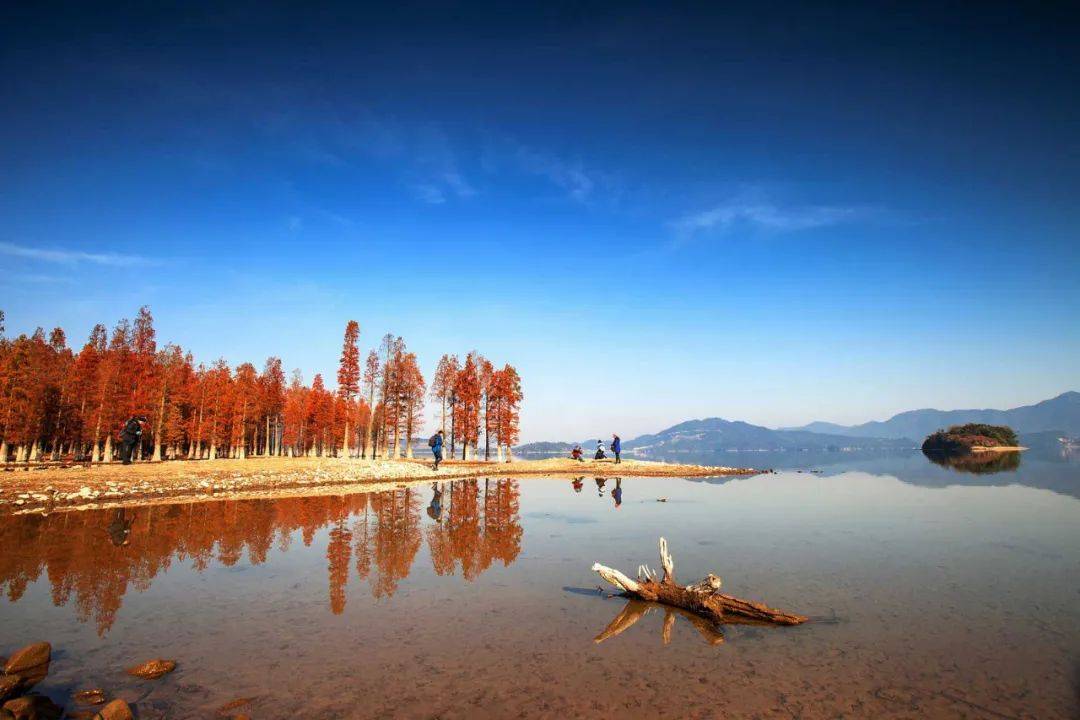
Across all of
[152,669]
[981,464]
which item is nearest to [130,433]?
[152,669]

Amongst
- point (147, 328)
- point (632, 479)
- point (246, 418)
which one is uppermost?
point (147, 328)

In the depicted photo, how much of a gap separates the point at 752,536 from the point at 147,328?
72102 mm

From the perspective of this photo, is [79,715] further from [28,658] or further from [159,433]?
[159,433]

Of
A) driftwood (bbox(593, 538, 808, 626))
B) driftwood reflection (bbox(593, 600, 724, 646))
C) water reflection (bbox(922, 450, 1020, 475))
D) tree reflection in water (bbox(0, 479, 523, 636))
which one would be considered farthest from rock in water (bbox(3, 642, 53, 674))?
water reflection (bbox(922, 450, 1020, 475))

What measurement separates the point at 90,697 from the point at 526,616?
7687 mm

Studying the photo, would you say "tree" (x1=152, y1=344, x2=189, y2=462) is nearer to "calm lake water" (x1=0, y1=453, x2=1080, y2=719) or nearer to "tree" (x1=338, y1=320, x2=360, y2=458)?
"tree" (x1=338, y1=320, x2=360, y2=458)

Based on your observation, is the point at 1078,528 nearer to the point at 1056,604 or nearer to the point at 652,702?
the point at 1056,604

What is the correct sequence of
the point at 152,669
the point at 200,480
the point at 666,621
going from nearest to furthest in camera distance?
1. the point at 152,669
2. the point at 666,621
3. the point at 200,480

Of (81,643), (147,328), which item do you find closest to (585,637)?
(81,643)

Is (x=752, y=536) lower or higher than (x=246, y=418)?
lower

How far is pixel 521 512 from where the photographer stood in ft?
89.5

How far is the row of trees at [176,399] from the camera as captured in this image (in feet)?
186

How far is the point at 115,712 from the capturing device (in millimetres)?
6738

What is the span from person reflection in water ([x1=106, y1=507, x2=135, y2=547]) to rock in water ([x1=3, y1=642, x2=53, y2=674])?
11.6 m
